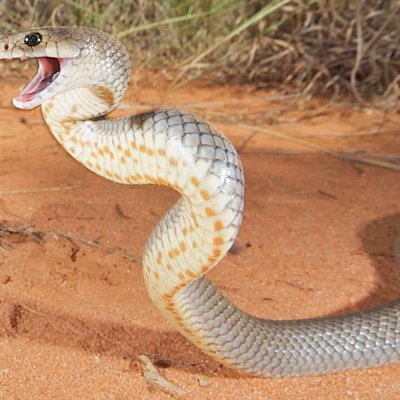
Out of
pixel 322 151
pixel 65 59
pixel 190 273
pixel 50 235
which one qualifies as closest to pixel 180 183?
pixel 190 273

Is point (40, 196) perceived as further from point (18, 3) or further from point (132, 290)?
point (18, 3)

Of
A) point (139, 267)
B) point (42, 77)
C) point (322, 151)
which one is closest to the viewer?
point (42, 77)

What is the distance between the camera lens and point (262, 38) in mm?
5734

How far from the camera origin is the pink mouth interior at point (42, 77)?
6.48 ft

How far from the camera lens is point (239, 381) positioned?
7.99 ft

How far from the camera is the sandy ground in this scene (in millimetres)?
2389

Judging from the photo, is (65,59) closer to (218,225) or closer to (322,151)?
(218,225)

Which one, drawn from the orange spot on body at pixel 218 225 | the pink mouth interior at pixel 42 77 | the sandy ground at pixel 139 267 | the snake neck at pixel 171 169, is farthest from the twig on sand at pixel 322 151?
the orange spot on body at pixel 218 225

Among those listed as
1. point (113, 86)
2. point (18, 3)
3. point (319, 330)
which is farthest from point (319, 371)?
point (18, 3)

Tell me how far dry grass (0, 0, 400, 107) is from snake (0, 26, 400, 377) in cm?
327

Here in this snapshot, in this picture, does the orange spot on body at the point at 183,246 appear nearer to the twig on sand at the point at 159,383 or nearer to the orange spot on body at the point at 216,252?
the orange spot on body at the point at 216,252

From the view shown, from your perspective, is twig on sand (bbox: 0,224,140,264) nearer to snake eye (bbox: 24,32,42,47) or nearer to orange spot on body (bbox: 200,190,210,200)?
snake eye (bbox: 24,32,42,47)

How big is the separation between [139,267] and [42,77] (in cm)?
114

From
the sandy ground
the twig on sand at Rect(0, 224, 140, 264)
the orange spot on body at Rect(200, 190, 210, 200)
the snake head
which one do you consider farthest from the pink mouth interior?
the twig on sand at Rect(0, 224, 140, 264)
